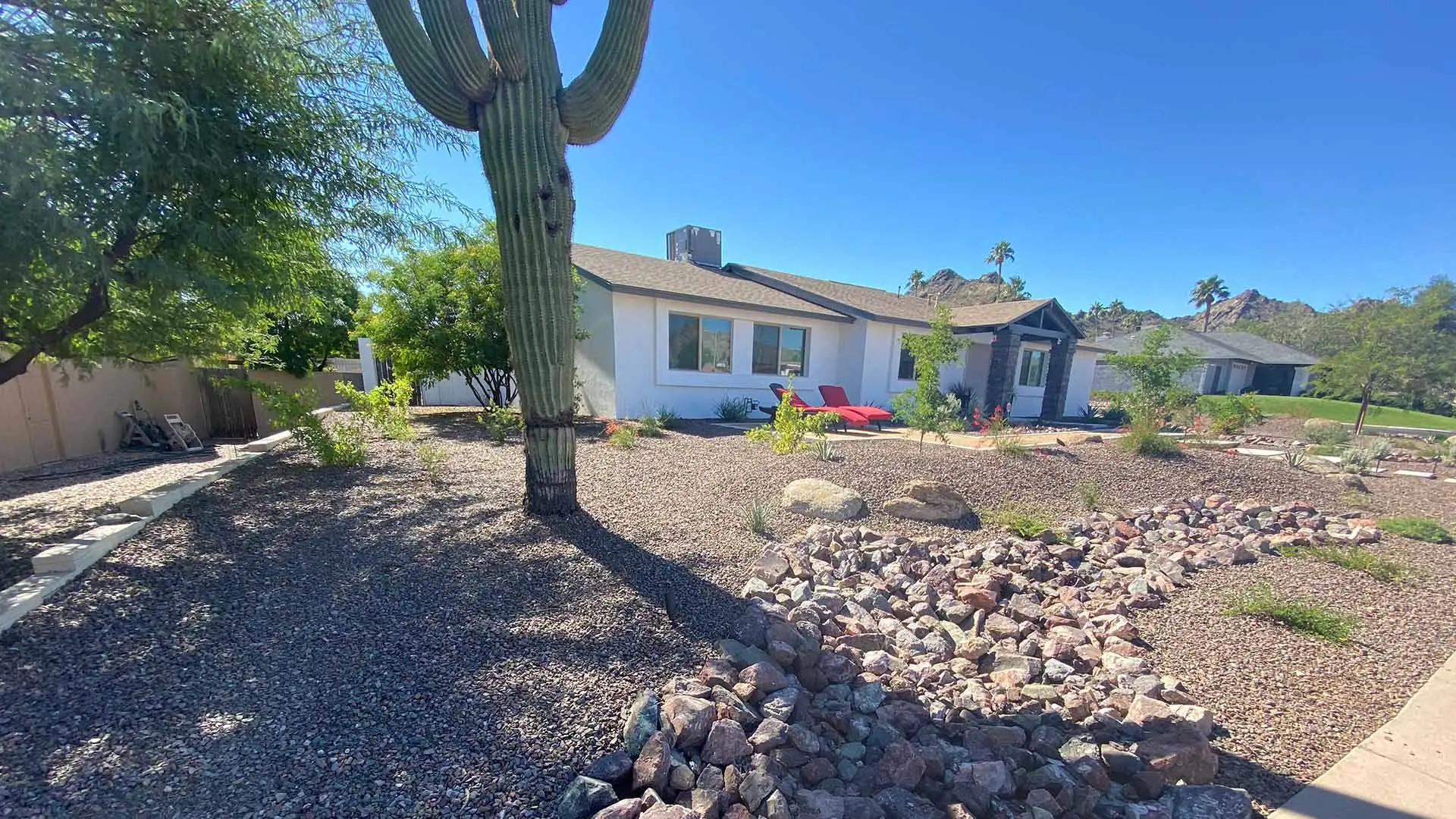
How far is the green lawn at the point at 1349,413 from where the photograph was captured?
18.3m

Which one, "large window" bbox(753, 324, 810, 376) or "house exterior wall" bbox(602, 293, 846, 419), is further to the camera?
"large window" bbox(753, 324, 810, 376)

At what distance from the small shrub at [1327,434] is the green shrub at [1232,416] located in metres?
1.13

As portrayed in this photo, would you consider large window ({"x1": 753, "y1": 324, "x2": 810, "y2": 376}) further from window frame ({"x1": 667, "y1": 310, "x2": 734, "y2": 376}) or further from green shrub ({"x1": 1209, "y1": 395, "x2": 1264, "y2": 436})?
green shrub ({"x1": 1209, "y1": 395, "x2": 1264, "y2": 436})

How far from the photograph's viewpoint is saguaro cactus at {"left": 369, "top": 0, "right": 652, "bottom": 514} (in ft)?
11.6

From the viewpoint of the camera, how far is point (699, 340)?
39.7 ft

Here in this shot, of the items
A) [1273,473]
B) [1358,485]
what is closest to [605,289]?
[1273,473]

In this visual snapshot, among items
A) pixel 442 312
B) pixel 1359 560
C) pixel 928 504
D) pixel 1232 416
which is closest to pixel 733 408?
pixel 442 312

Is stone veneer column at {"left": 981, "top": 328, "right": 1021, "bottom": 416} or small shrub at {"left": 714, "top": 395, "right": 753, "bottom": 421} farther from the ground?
stone veneer column at {"left": 981, "top": 328, "right": 1021, "bottom": 416}

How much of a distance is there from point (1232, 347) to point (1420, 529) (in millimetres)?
33576

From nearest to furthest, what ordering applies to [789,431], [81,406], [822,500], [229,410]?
1. [822,500]
2. [789,431]
3. [81,406]
4. [229,410]

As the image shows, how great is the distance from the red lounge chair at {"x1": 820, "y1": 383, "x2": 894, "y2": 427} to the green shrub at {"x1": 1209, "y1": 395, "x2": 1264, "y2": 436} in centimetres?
685

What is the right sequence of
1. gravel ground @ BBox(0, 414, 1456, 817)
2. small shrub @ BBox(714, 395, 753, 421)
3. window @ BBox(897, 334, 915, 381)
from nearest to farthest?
gravel ground @ BBox(0, 414, 1456, 817), small shrub @ BBox(714, 395, 753, 421), window @ BBox(897, 334, 915, 381)

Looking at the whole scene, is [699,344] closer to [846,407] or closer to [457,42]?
[846,407]

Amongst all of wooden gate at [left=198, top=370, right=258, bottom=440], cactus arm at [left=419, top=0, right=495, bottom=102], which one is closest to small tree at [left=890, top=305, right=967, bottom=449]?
cactus arm at [left=419, top=0, right=495, bottom=102]
